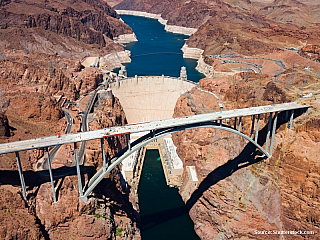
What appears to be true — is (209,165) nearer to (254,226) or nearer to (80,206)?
(254,226)

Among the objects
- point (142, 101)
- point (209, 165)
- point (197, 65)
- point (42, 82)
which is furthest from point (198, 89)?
point (197, 65)

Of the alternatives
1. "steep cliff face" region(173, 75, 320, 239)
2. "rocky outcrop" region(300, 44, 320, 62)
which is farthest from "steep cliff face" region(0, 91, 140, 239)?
"rocky outcrop" region(300, 44, 320, 62)

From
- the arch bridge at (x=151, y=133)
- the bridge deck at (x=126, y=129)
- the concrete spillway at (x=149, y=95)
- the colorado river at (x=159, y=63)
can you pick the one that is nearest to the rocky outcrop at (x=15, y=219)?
the arch bridge at (x=151, y=133)

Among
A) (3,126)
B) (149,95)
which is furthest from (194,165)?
(3,126)

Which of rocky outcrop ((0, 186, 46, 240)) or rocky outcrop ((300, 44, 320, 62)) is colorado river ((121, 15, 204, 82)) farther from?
→ rocky outcrop ((0, 186, 46, 240))

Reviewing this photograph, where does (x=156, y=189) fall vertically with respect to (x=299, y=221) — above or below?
below

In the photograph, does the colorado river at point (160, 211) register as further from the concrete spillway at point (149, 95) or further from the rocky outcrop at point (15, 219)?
the concrete spillway at point (149, 95)
